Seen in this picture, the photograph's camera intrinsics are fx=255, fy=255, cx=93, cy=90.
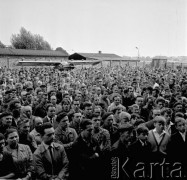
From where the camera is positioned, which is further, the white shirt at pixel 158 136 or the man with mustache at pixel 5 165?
the white shirt at pixel 158 136

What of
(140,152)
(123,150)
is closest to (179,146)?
(140,152)

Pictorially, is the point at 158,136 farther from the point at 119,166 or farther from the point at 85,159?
the point at 85,159

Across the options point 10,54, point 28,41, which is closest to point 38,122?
point 10,54

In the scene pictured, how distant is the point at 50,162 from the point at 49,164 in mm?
30

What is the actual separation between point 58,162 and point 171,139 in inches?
73.9

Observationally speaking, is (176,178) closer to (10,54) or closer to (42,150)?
(42,150)

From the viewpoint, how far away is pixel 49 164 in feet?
11.6

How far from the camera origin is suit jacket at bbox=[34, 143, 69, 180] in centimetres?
349

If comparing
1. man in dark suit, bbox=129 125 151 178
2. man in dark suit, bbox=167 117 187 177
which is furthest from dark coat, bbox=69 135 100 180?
man in dark suit, bbox=167 117 187 177

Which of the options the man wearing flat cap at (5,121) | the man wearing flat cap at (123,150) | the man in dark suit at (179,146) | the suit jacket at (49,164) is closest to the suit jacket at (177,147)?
the man in dark suit at (179,146)

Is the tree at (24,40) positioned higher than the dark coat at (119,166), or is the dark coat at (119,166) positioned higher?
the tree at (24,40)

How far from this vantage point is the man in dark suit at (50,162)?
3.49m

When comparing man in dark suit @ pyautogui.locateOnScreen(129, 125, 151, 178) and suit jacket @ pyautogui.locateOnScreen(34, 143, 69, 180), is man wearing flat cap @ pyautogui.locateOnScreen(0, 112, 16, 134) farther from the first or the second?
man in dark suit @ pyautogui.locateOnScreen(129, 125, 151, 178)

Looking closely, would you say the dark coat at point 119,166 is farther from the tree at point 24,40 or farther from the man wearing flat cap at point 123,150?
the tree at point 24,40
